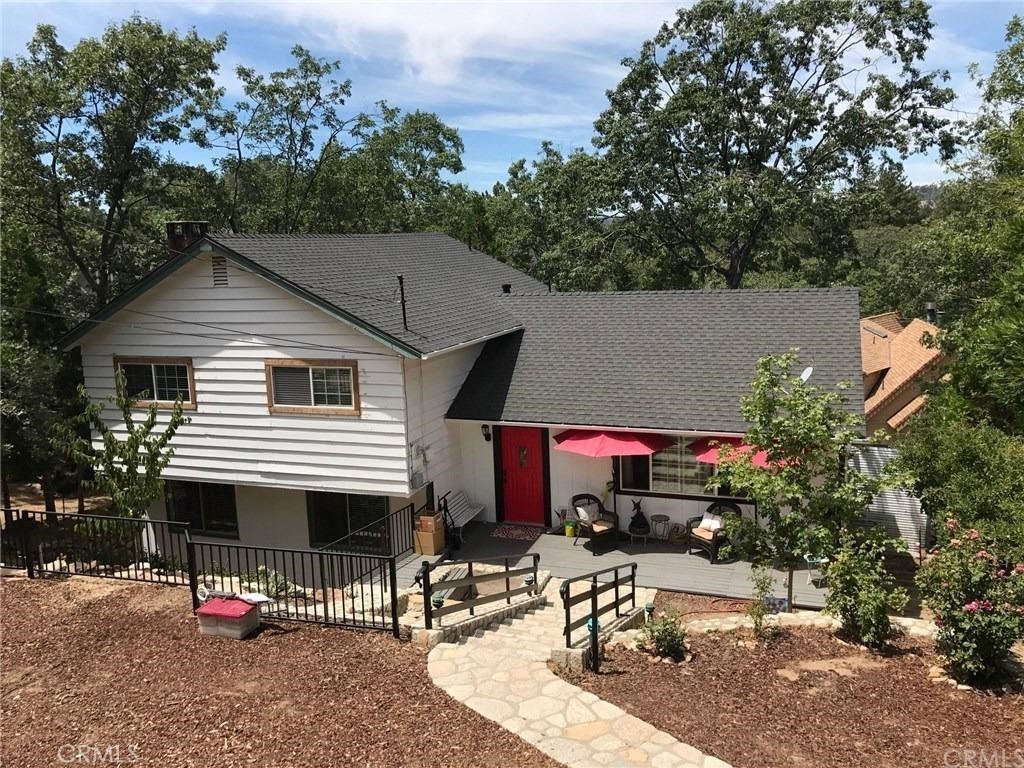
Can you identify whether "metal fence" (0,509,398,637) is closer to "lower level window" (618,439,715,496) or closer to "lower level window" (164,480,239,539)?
"lower level window" (164,480,239,539)

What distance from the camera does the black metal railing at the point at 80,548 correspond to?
12203mm

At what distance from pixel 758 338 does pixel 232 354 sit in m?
11.4

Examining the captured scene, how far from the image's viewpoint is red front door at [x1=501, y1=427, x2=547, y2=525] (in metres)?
16.0

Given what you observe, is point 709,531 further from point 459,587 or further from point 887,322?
point 887,322

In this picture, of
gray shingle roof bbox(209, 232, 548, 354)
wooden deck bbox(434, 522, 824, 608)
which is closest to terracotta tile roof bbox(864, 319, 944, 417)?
wooden deck bbox(434, 522, 824, 608)

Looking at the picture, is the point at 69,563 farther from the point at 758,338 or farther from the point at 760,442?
the point at 758,338

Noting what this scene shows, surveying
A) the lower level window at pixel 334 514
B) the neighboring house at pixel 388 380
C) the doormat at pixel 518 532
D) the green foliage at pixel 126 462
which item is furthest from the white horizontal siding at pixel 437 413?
the green foliage at pixel 126 462

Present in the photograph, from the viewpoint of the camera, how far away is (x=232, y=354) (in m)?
15.2

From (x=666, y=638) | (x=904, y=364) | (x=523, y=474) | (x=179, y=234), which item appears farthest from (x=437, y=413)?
(x=904, y=364)

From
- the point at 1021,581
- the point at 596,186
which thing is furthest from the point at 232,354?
the point at 596,186

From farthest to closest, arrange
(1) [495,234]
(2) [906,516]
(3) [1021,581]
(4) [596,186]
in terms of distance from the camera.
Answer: (1) [495,234], (4) [596,186], (2) [906,516], (3) [1021,581]

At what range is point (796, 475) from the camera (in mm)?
10141

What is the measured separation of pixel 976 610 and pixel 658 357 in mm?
9063

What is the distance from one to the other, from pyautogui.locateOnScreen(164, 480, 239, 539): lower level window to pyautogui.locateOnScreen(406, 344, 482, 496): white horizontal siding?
5259 mm
